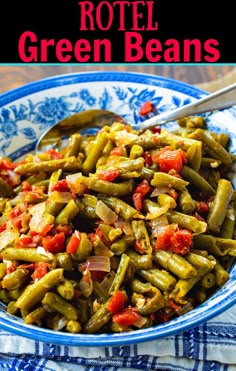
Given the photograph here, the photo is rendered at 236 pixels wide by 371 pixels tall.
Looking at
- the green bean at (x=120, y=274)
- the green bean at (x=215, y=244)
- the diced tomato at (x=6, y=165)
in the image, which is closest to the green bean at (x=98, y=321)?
the green bean at (x=120, y=274)

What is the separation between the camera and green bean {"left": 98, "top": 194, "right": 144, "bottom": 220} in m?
3.41

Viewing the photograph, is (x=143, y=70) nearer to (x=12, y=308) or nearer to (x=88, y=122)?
(x=88, y=122)

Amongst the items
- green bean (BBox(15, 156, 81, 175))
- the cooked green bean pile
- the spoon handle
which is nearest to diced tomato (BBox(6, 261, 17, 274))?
the cooked green bean pile

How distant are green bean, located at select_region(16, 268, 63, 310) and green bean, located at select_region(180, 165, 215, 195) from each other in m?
1.00

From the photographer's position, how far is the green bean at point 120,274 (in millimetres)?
3219

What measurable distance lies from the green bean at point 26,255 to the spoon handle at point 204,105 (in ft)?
4.62

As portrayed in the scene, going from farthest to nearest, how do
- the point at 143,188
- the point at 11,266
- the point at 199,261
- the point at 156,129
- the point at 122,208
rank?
the point at 156,129 → the point at 143,188 → the point at 122,208 → the point at 11,266 → the point at 199,261

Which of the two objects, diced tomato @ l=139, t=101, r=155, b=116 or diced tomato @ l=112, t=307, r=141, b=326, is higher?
diced tomato @ l=139, t=101, r=155, b=116

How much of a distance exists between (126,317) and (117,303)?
91mm

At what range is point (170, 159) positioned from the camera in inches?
143

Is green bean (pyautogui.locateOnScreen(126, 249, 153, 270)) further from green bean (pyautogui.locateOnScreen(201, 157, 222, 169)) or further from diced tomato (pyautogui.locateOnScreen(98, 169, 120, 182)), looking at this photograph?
green bean (pyautogui.locateOnScreen(201, 157, 222, 169))

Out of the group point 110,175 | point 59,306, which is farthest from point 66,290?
point 110,175

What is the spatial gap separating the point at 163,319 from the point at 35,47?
3259 mm

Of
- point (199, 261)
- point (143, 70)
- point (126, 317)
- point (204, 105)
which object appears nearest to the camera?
point (126, 317)
